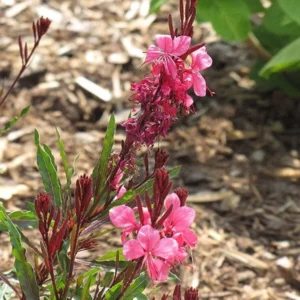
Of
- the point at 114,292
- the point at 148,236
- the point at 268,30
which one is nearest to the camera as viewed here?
the point at 148,236

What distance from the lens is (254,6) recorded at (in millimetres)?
3840

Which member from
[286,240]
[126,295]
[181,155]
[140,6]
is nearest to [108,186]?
[126,295]

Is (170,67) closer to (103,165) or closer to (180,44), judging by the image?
(180,44)

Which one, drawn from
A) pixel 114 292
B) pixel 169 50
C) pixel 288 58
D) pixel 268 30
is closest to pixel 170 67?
pixel 169 50

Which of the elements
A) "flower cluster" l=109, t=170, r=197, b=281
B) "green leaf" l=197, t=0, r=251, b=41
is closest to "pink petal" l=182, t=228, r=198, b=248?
"flower cluster" l=109, t=170, r=197, b=281

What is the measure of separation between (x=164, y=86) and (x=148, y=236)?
32 cm

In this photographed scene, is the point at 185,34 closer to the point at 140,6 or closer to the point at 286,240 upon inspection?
the point at 286,240

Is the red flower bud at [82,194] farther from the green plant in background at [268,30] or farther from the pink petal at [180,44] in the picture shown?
the green plant in background at [268,30]

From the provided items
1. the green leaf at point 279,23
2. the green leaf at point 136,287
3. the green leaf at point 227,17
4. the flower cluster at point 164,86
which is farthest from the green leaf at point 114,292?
the green leaf at point 279,23

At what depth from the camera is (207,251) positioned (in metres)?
3.03

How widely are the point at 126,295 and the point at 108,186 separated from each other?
9.5 inches

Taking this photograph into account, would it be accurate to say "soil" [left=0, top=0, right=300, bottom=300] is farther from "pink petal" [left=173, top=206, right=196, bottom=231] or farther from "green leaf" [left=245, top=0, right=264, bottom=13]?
"pink petal" [left=173, top=206, right=196, bottom=231]

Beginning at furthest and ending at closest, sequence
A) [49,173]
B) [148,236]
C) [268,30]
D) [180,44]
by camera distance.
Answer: [268,30] < [49,173] < [180,44] < [148,236]

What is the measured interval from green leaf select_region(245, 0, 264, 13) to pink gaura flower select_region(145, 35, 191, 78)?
8.27 feet
